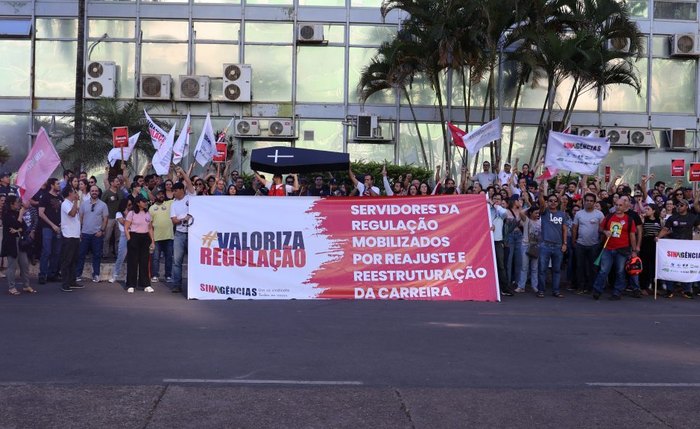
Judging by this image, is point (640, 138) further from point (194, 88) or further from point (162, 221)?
point (162, 221)

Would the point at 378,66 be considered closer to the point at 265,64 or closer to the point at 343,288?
the point at 265,64

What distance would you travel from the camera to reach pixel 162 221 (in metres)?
14.2

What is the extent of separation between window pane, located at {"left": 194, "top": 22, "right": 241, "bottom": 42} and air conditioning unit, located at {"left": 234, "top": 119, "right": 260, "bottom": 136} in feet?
8.85

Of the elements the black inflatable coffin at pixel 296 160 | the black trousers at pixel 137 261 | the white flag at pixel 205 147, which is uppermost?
the white flag at pixel 205 147

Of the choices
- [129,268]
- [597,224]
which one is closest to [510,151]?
[597,224]

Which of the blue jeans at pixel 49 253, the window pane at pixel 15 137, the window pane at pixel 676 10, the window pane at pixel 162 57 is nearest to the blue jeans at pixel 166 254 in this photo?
the blue jeans at pixel 49 253

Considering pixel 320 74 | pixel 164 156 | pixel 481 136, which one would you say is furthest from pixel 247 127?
pixel 481 136

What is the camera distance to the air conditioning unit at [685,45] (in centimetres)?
2584

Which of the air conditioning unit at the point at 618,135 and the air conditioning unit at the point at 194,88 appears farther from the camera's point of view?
the air conditioning unit at the point at 618,135

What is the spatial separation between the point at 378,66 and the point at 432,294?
38.6ft

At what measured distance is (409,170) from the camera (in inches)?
955

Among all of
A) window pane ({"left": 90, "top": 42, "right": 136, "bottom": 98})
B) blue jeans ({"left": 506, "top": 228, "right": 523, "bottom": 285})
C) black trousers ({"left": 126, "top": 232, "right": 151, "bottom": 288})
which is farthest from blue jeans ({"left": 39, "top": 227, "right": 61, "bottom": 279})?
window pane ({"left": 90, "top": 42, "right": 136, "bottom": 98})

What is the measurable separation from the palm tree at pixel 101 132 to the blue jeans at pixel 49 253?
26.4 ft

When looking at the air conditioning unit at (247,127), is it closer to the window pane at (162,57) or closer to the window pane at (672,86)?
the window pane at (162,57)
